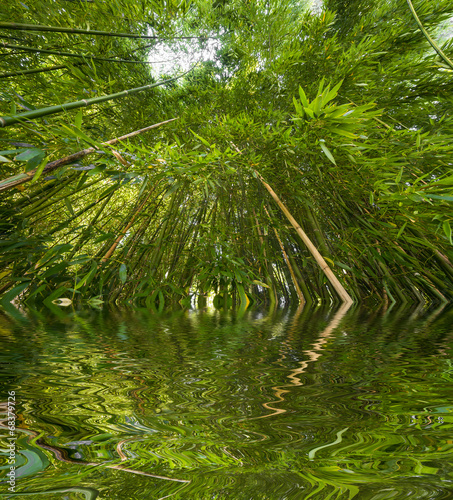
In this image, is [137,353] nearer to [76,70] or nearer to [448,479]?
[448,479]

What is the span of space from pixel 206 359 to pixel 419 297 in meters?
2.12

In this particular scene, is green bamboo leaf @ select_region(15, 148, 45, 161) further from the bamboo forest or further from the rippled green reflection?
the rippled green reflection

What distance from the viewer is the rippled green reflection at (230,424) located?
0.19m

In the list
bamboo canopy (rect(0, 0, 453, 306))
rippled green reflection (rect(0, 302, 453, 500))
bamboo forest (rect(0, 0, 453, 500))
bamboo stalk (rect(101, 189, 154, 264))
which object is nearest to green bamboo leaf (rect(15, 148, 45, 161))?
bamboo forest (rect(0, 0, 453, 500))

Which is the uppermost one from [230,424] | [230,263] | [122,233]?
[122,233]

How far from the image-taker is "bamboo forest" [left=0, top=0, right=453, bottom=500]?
23 cm

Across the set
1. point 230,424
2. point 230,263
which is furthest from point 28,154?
point 230,263

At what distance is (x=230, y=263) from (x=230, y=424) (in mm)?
1532

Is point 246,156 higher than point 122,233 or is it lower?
higher

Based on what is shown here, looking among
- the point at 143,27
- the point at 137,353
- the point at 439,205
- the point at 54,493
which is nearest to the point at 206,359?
the point at 137,353

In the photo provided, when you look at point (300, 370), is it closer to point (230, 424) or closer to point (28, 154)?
point (230, 424)

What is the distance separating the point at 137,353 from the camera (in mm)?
583

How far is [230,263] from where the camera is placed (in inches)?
71.4

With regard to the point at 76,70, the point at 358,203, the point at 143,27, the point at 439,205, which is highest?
the point at 143,27
